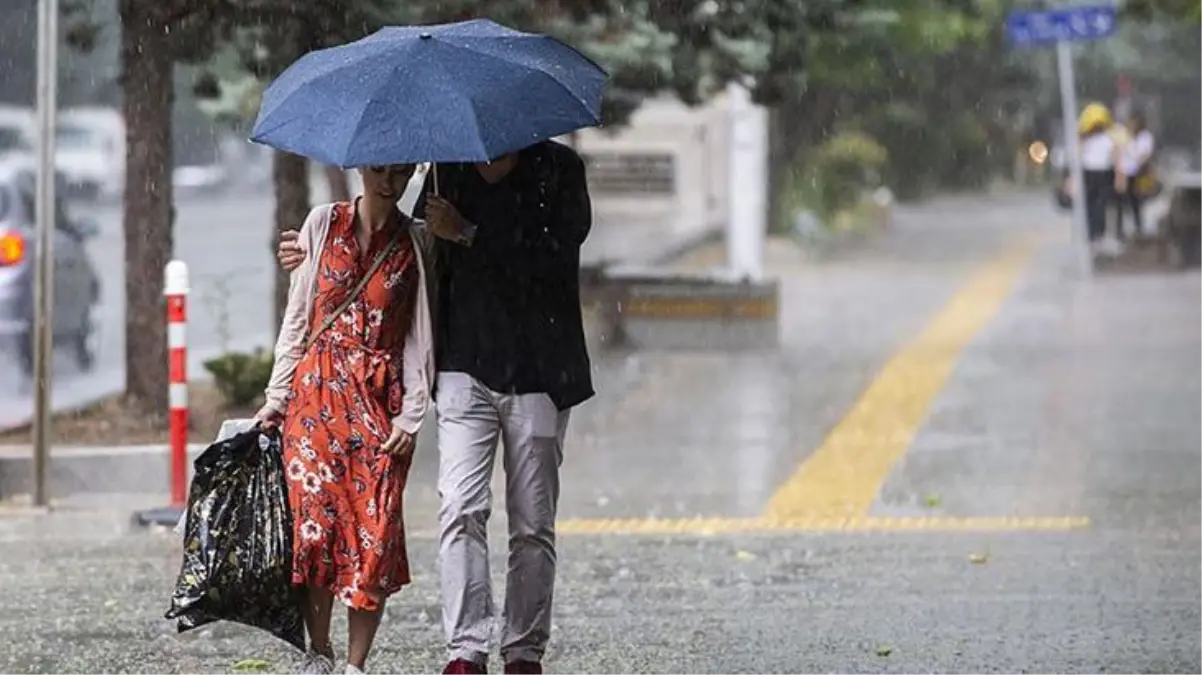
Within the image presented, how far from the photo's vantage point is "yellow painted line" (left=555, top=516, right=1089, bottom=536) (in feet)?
33.4

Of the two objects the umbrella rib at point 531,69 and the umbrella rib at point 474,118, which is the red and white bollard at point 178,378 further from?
the umbrella rib at point 474,118

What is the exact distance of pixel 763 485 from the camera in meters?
11.7

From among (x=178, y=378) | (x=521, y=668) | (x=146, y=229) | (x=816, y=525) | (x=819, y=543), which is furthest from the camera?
(x=146, y=229)

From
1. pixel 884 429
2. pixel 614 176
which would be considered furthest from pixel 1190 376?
pixel 614 176

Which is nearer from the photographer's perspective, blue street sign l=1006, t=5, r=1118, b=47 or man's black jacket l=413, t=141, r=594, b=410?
man's black jacket l=413, t=141, r=594, b=410

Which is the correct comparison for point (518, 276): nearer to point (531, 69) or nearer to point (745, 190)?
point (531, 69)

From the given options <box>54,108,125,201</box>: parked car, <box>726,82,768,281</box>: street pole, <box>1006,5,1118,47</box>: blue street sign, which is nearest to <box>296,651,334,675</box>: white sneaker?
<box>726,82,768,281</box>: street pole

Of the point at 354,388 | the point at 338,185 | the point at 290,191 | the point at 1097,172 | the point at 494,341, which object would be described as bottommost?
the point at 354,388

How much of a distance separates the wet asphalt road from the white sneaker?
57cm

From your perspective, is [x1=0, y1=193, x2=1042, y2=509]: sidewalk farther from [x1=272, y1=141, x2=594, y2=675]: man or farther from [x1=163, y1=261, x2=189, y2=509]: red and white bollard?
[x1=272, y1=141, x2=594, y2=675]: man

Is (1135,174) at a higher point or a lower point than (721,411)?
higher

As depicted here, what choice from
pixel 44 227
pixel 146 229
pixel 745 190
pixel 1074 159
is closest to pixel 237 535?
pixel 44 227

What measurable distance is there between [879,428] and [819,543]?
3.80m

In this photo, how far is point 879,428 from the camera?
44.3 ft
